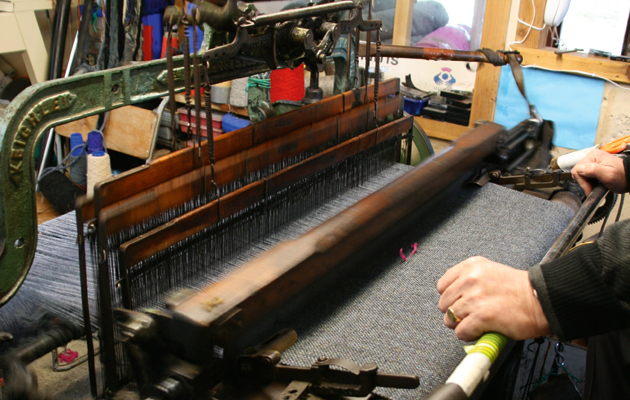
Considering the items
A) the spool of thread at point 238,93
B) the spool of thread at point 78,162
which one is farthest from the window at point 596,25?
the spool of thread at point 78,162

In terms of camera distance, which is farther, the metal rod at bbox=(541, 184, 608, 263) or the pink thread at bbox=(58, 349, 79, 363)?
the pink thread at bbox=(58, 349, 79, 363)

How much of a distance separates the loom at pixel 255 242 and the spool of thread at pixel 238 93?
202 cm

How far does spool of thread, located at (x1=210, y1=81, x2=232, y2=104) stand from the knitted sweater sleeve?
3293 millimetres

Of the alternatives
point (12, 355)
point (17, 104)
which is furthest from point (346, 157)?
point (12, 355)

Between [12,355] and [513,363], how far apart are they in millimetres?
1522

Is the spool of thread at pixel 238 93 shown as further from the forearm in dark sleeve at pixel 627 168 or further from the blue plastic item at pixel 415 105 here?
the forearm in dark sleeve at pixel 627 168

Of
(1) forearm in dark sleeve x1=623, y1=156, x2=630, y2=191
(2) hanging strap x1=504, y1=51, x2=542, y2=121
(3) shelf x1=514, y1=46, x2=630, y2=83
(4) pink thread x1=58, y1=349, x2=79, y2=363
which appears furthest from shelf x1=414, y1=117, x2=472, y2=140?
(4) pink thread x1=58, y1=349, x2=79, y2=363

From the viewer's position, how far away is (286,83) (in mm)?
2898

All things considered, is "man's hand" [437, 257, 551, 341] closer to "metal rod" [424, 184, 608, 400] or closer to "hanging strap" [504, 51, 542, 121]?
"metal rod" [424, 184, 608, 400]

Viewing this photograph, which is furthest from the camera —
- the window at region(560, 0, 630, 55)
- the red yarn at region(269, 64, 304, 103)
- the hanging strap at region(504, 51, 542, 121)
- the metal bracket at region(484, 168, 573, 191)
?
the window at region(560, 0, 630, 55)

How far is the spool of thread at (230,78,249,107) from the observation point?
12.8ft

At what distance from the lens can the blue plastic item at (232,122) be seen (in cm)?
390

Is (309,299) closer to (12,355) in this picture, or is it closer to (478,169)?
(12,355)

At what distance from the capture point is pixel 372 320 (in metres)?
1.30
